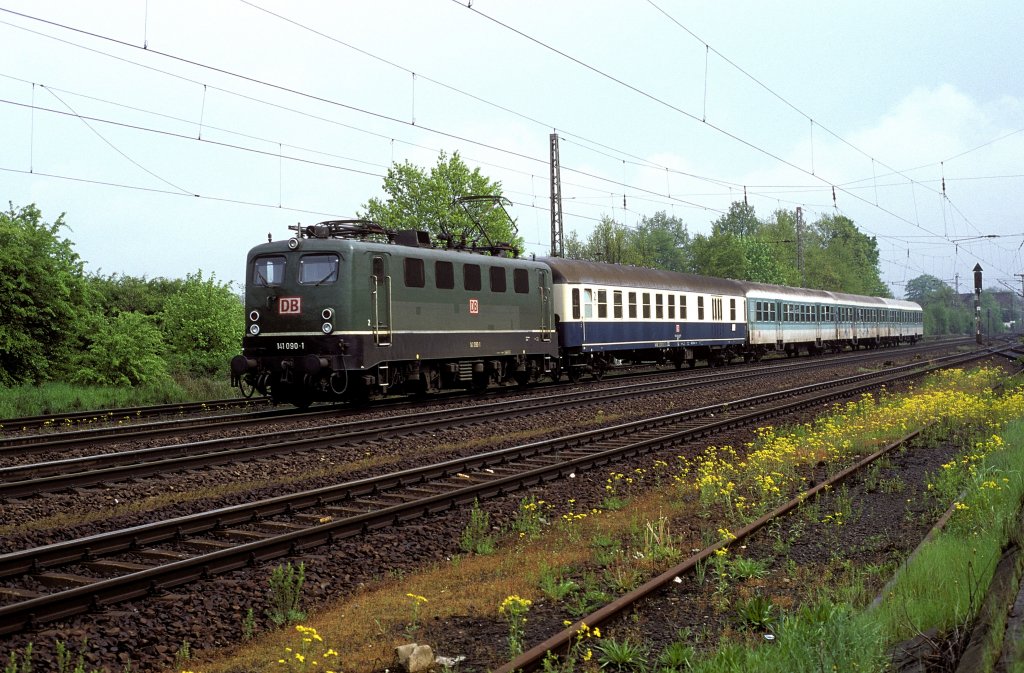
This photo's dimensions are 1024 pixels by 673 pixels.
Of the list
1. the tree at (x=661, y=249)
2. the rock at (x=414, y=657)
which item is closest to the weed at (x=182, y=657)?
the rock at (x=414, y=657)

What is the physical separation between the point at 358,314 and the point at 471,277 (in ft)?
12.9

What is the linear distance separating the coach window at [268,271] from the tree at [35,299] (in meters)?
6.49

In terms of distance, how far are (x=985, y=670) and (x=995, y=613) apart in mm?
785

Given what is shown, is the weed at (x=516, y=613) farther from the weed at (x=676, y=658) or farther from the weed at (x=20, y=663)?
the weed at (x=20, y=663)

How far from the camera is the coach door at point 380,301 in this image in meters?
17.6

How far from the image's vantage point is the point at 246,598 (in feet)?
21.7

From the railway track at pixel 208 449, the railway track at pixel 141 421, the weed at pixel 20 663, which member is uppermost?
the railway track at pixel 141 421

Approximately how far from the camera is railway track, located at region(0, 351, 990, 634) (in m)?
6.37

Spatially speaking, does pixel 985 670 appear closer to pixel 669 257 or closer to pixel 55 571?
pixel 55 571

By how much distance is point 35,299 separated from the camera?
21453mm

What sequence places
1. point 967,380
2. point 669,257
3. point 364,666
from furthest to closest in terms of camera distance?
point 669,257
point 967,380
point 364,666

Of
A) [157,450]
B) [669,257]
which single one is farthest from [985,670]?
[669,257]

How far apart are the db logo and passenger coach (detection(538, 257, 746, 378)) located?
9388 mm

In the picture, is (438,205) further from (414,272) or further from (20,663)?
(20,663)
